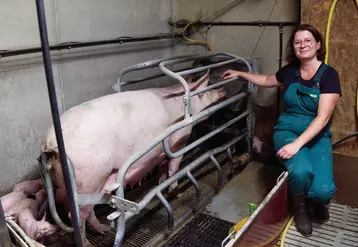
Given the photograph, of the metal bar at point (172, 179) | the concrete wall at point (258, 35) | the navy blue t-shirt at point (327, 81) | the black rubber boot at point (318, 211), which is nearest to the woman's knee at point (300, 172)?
the black rubber boot at point (318, 211)

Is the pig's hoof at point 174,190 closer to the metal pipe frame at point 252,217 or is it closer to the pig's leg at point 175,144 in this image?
the pig's leg at point 175,144

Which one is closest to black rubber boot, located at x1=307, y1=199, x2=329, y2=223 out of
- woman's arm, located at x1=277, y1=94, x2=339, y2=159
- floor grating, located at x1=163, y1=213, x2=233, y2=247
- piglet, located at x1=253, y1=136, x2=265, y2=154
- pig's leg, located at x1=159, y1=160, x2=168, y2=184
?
woman's arm, located at x1=277, y1=94, x2=339, y2=159

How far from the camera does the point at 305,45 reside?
225 centimetres

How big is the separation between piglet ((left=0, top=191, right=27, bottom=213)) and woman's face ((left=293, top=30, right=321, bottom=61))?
6.37 feet

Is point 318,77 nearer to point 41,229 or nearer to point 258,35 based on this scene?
point 258,35

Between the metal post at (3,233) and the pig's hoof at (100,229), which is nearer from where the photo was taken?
the metal post at (3,233)

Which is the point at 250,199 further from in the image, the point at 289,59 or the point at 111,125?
the point at 111,125

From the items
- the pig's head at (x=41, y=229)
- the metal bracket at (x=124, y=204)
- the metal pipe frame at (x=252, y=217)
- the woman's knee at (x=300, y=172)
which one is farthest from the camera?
the woman's knee at (x=300, y=172)

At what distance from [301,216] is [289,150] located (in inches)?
17.6

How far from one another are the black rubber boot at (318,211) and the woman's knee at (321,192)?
0.18 meters

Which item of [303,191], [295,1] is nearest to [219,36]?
[295,1]

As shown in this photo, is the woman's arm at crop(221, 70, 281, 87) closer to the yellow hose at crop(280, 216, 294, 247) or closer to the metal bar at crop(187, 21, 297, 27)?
the metal bar at crop(187, 21, 297, 27)

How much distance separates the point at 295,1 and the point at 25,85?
224cm

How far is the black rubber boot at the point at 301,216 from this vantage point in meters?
2.21
